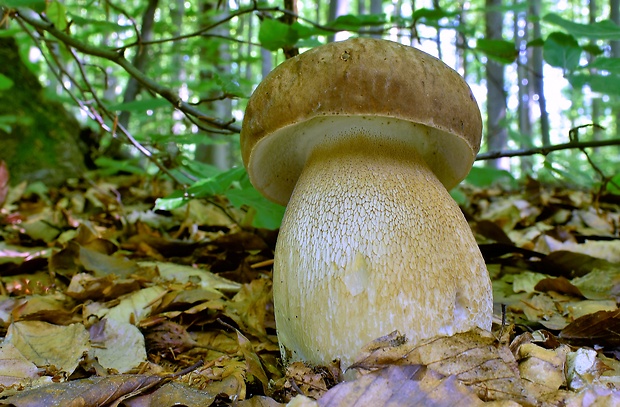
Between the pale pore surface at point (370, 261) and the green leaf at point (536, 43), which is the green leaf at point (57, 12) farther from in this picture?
the green leaf at point (536, 43)

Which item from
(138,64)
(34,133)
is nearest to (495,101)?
(138,64)

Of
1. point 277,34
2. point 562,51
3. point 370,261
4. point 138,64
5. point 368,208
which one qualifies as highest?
point 138,64

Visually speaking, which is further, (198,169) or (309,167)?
(198,169)

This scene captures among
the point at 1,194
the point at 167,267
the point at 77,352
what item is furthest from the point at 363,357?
the point at 1,194

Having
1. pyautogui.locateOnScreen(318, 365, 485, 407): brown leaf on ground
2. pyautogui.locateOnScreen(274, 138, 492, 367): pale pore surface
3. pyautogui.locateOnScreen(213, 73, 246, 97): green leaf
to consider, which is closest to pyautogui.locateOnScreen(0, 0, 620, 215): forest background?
pyautogui.locateOnScreen(213, 73, 246, 97): green leaf

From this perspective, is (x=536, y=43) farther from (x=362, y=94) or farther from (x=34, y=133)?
(x=34, y=133)

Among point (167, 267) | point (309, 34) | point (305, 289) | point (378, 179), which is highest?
point (309, 34)

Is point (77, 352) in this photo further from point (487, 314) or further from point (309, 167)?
point (487, 314)
